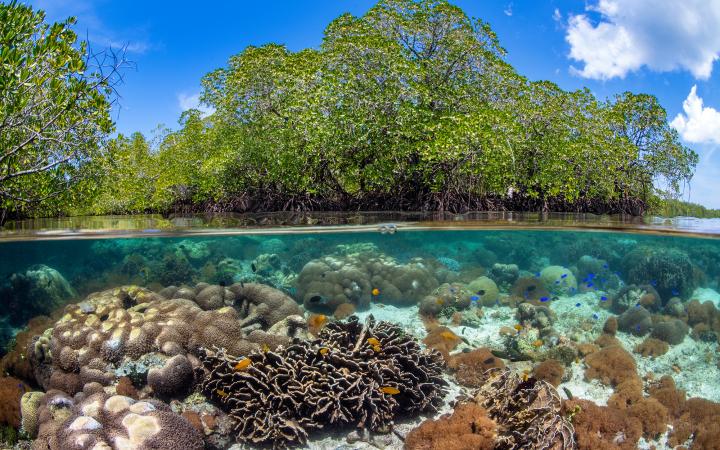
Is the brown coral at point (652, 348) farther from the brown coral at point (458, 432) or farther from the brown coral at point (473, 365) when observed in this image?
the brown coral at point (458, 432)

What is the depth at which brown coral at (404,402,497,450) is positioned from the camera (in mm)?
6922

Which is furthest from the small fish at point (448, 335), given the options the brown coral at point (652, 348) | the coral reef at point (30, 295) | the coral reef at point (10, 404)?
the coral reef at point (30, 295)

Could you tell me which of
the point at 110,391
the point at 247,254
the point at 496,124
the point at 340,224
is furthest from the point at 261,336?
the point at 496,124

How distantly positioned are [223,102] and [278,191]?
528cm

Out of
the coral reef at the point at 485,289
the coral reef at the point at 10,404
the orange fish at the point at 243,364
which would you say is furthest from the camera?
the coral reef at the point at 485,289

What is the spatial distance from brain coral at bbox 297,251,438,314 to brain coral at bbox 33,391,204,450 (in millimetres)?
5590

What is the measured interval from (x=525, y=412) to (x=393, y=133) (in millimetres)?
14468

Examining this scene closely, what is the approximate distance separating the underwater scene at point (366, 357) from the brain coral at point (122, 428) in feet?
0.08

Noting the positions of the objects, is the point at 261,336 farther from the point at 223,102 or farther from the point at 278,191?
the point at 223,102

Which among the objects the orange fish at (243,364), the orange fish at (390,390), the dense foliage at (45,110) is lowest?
the orange fish at (390,390)

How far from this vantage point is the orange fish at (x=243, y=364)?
784 cm

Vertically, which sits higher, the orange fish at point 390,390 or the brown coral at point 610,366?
the orange fish at point 390,390

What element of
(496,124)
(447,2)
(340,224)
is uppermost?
(447,2)

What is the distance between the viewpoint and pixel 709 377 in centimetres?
1055
